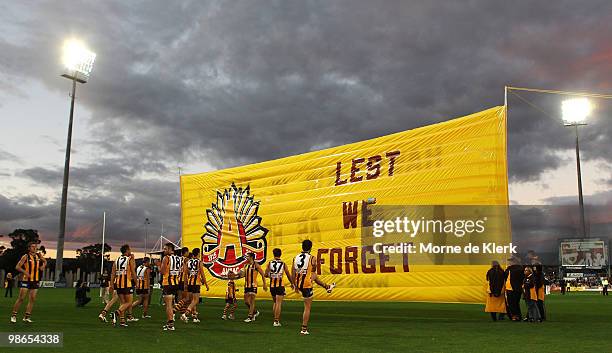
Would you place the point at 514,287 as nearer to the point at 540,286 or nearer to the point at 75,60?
the point at 540,286

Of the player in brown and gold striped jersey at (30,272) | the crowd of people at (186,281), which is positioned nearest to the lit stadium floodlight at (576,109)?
the crowd of people at (186,281)

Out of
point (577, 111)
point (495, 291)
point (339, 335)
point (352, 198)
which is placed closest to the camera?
point (339, 335)

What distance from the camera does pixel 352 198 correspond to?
1599 cm


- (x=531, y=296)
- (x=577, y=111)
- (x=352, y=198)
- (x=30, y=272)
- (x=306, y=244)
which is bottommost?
(x=531, y=296)

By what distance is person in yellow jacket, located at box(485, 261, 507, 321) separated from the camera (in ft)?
46.8

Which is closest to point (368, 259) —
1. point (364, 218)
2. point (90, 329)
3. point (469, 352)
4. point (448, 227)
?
point (364, 218)

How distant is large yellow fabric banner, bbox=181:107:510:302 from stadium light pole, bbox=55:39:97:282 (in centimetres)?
2831

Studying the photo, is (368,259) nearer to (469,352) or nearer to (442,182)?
(442,182)

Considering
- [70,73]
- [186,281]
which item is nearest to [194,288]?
[186,281]

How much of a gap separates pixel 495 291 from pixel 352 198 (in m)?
4.75

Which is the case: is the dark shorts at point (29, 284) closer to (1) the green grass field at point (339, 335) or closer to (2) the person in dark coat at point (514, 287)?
(1) the green grass field at point (339, 335)

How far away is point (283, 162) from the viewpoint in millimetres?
18844

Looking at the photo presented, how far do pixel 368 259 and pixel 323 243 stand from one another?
6.14ft

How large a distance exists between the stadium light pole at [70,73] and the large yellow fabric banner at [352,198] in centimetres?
2831
